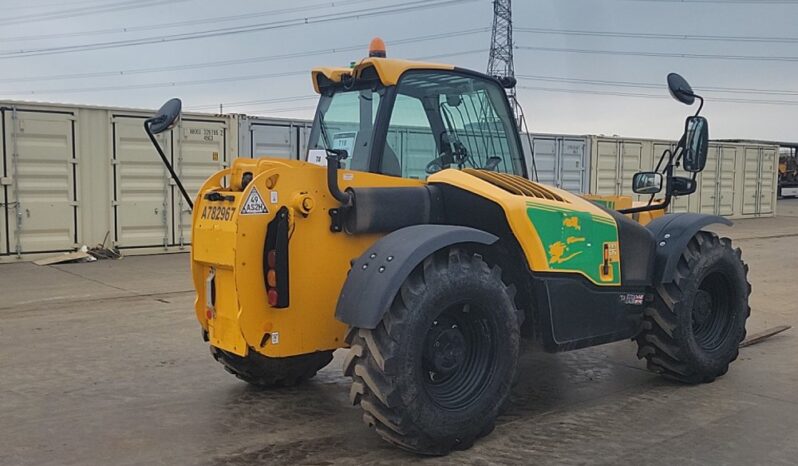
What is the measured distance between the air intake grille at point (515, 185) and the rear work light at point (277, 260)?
1.26 m

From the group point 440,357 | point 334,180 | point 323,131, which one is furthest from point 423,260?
point 323,131

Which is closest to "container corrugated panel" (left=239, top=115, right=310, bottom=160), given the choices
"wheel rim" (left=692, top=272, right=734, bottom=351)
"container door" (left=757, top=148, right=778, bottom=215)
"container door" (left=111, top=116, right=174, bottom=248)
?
"container door" (left=111, top=116, right=174, bottom=248)

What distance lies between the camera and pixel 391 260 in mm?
3893

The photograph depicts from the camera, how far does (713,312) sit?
5.83 metres

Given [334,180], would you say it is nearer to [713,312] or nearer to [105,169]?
[713,312]

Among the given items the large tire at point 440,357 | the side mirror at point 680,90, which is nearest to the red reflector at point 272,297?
the large tire at point 440,357

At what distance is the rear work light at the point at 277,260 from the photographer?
402 cm

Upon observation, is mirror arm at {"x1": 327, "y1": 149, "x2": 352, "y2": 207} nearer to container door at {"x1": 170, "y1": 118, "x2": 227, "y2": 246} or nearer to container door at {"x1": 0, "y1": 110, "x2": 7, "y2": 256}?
container door at {"x1": 0, "y1": 110, "x2": 7, "y2": 256}

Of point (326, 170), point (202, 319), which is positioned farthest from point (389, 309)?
point (202, 319)

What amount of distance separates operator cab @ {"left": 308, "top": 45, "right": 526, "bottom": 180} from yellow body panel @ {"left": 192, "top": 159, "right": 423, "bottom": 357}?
0.28 m

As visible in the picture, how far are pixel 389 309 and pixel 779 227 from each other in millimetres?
20769

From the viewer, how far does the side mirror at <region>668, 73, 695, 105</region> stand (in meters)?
5.00

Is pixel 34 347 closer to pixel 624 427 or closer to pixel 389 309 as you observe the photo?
pixel 389 309

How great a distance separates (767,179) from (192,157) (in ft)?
63.8
